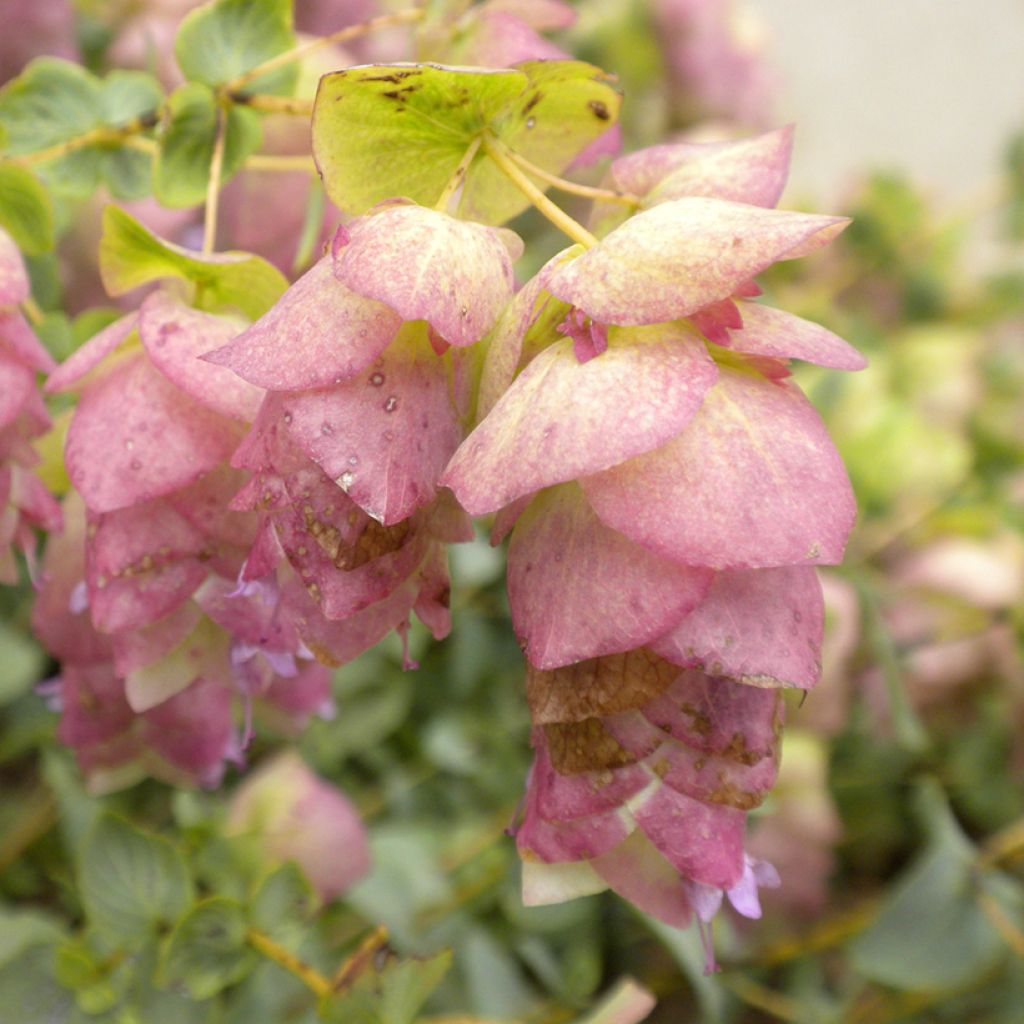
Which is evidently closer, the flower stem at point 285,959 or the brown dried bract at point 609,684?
the brown dried bract at point 609,684

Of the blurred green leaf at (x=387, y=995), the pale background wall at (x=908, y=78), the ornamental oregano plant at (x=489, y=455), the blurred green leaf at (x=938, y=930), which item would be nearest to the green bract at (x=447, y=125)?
the ornamental oregano plant at (x=489, y=455)

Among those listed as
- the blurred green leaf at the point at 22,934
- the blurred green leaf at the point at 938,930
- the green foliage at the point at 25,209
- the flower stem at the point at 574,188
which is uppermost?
the flower stem at the point at 574,188

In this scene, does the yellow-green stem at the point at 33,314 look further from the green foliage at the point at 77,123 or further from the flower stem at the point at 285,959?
the flower stem at the point at 285,959

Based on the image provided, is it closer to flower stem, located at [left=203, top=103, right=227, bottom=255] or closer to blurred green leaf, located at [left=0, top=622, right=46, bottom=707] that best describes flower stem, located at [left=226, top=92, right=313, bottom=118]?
flower stem, located at [left=203, top=103, right=227, bottom=255]

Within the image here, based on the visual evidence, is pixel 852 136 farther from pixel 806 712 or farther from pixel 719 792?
pixel 719 792

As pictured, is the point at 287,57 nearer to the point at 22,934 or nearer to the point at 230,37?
the point at 230,37

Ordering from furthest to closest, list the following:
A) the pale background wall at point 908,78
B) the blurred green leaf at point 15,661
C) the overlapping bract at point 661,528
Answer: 1. the pale background wall at point 908,78
2. the blurred green leaf at point 15,661
3. the overlapping bract at point 661,528

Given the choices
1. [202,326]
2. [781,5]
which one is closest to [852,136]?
[781,5]
